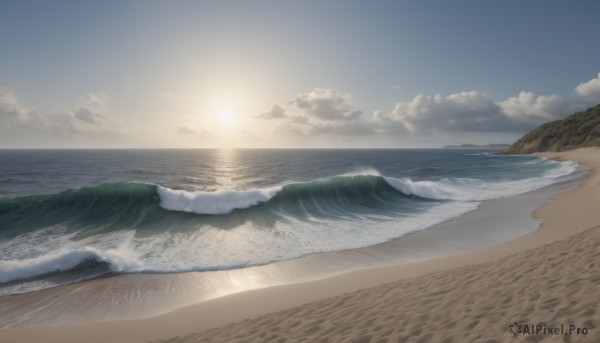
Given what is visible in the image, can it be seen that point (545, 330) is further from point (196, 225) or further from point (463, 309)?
point (196, 225)

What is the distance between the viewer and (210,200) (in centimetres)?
1616

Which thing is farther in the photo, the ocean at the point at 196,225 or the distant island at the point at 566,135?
the distant island at the point at 566,135

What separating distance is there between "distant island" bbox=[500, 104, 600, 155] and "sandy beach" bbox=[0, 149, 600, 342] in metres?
72.4

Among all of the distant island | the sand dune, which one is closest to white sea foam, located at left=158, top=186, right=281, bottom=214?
the sand dune

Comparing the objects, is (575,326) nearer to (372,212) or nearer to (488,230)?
(488,230)

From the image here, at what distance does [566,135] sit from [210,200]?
8599 cm

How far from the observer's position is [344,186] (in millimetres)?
21172

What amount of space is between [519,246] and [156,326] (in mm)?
9662

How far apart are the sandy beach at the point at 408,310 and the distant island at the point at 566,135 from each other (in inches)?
2851

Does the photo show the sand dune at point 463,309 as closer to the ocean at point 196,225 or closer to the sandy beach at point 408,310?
the sandy beach at point 408,310

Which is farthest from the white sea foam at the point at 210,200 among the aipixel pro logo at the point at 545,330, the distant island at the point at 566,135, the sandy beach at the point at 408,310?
the distant island at the point at 566,135

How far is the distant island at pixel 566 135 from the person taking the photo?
6412 cm

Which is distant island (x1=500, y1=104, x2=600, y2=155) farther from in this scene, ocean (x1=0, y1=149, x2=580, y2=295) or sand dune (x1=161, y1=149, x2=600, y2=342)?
sand dune (x1=161, y1=149, x2=600, y2=342)

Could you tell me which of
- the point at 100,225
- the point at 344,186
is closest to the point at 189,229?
the point at 100,225
